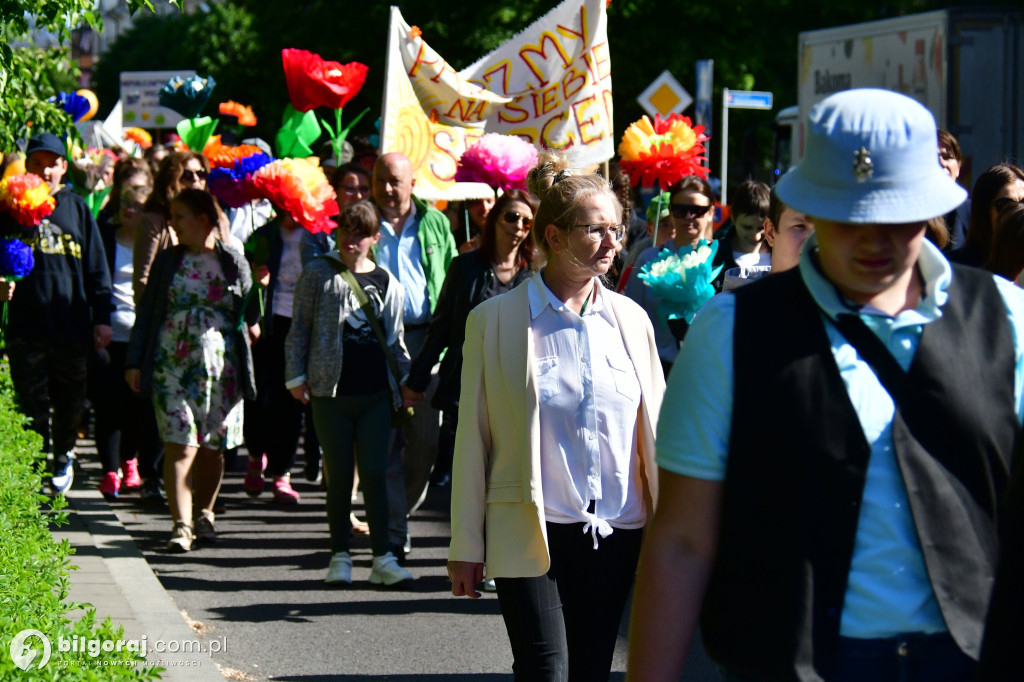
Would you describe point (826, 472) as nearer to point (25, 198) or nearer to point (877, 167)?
point (877, 167)

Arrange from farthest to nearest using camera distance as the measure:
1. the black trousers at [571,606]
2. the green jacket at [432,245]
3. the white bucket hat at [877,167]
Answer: the green jacket at [432,245] < the black trousers at [571,606] < the white bucket hat at [877,167]

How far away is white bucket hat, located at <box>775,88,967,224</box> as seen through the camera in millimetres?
2330

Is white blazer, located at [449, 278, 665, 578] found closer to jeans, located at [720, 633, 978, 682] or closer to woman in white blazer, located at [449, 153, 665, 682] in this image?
woman in white blazer, located at [449, 153, 665, 682]

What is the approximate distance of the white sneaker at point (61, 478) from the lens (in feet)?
30.4

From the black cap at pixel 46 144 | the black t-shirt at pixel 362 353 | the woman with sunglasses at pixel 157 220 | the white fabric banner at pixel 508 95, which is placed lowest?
the black t-shirt at pixel 362 353

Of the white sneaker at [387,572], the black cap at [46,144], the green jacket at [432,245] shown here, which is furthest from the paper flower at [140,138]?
the white sneaker at [387,572]

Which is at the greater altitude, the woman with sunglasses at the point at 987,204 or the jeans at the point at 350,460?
the woman with sunglasses at the point at 987,204

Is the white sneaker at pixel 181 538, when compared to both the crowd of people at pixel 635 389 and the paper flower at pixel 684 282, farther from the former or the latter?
the paper flower at pixel 684 282

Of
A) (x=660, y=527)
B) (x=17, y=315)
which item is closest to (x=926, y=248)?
(x=660, y=527)

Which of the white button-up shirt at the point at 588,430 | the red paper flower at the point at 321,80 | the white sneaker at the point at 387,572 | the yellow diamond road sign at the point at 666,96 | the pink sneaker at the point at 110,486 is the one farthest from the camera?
the yellow diamond road sign at the point at 666,96

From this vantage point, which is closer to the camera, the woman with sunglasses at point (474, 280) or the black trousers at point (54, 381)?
the woman with sunglasses at point (474, 280)

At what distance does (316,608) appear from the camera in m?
6.92

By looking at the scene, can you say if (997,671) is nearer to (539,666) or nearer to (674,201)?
(539,666)

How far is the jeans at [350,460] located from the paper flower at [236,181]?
5.49 feet
